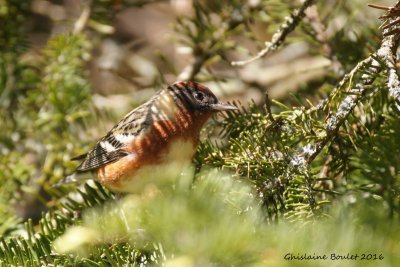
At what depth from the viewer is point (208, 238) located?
0.94 m

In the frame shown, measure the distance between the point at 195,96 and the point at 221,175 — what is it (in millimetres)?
1697

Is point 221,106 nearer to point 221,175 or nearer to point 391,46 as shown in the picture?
point 391,46

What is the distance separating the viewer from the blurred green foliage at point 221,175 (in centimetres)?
97

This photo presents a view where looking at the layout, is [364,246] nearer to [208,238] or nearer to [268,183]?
[208,238]

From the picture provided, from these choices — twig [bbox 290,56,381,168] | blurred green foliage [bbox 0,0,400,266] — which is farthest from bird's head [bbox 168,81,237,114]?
twig [bbox 290,56,381,168]

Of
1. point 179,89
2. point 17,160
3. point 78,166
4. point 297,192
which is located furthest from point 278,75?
point 297,192

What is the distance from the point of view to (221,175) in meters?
1.38

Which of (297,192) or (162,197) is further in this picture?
(297,192)

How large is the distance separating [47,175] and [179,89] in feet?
2.86

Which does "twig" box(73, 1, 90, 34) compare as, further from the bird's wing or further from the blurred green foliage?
the bird's wing

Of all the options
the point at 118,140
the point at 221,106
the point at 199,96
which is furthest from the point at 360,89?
the point at 118,140

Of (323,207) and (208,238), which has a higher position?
(208,238)

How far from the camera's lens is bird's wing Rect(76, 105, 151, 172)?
303 centimetres

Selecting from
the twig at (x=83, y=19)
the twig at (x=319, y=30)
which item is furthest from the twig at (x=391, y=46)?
the twig at (x=83, y=19)
